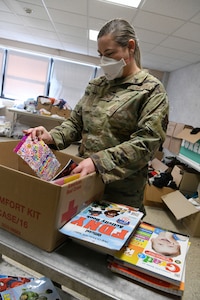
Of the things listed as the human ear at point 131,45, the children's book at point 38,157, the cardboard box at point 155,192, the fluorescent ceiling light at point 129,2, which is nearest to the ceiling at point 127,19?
the fluorescent ceiling light at point 129,2

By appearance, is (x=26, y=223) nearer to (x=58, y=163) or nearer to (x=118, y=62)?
(x=58, y=163)

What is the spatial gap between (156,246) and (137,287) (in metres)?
0.13

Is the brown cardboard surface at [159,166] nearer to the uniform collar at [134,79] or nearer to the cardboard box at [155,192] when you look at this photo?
the cardboard box at [155,192]

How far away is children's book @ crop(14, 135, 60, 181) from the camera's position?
2.52 feet

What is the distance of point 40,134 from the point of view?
0.95m

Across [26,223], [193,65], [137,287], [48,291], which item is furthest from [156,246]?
[193,65]

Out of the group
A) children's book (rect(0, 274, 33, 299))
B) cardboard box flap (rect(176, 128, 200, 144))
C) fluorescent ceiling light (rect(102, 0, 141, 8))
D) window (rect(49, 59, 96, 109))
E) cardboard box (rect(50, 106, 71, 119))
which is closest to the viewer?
children's book (rect(0, 274, 33, 299))

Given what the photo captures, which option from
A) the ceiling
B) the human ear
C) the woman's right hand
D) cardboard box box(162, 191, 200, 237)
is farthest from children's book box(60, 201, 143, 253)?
the ceiling

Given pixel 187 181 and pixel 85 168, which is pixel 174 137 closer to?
pixel 187 181

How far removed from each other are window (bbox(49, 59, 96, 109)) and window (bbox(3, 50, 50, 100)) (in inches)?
11.1

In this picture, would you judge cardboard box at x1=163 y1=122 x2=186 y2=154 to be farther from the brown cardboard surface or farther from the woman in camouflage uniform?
the woman in camouflage uniform

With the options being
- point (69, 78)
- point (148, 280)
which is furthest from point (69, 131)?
point (69, 78)

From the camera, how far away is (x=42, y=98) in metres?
5.40

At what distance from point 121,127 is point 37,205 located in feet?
1.51
